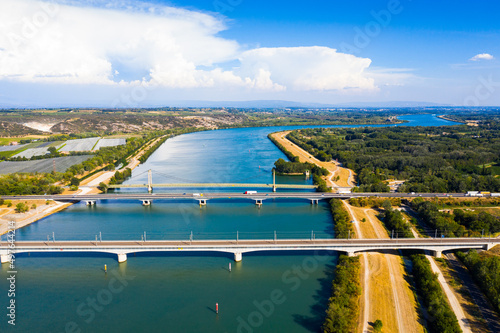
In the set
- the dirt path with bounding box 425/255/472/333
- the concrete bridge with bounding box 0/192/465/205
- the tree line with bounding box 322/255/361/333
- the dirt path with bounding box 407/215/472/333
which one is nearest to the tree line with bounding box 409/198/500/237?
the dirt path with bounding box 407/215/472/333

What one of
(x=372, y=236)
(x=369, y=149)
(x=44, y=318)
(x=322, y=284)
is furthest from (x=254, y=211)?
(x=369, y=149)

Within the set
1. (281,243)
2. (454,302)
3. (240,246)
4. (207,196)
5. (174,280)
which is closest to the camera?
(454,302)

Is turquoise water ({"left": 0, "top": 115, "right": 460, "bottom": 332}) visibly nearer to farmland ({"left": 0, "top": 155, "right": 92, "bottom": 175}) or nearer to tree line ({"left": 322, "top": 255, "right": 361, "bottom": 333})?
tree line ({"left": 322, "top": 255, "right": 361, "bottom": 333})

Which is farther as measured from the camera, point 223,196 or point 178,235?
point 223,196

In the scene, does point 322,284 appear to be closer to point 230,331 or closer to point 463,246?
point 230,331

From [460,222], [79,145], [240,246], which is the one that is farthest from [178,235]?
[79,145]

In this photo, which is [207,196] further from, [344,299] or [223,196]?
[344,299]
